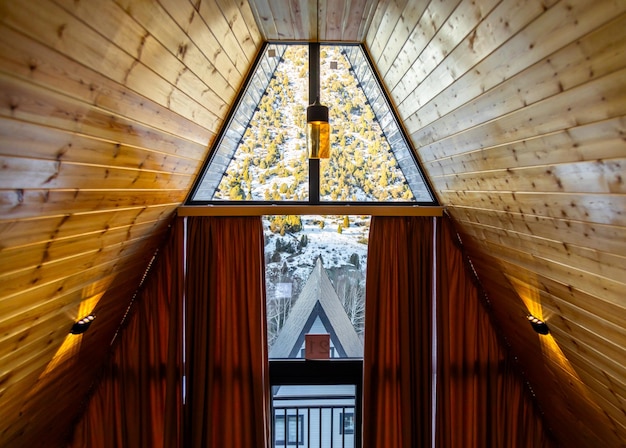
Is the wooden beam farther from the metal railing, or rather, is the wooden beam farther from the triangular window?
the metal railing

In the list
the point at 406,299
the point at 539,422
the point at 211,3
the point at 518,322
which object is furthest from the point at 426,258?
the point at 211,3

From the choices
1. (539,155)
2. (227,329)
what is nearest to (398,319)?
(227,329)

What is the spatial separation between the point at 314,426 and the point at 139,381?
64.6 inches

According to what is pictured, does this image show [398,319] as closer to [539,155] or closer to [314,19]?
Result: [539,155]

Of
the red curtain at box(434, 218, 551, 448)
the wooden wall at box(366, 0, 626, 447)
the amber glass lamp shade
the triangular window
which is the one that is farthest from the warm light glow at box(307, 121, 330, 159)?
the red curtain at box(434, 218, 551, 448)

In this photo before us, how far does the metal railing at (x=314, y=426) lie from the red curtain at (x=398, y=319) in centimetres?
57

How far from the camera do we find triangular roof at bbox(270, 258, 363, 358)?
3.32 metres

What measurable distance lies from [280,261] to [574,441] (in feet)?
8.39

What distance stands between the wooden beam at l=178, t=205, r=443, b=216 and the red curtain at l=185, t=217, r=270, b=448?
8 cm

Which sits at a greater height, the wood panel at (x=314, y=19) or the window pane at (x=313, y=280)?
the wood panel at (x=314, y=19)

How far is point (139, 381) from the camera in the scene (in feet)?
10.6

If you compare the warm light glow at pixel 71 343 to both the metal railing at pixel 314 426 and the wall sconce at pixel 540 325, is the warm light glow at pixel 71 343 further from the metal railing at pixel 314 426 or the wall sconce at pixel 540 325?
the wall sconce at pixel 540 325

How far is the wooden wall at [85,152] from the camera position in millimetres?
1112

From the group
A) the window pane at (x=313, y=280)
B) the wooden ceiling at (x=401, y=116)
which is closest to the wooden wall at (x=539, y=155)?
the wooden ceiling at (x=401, y=116)
